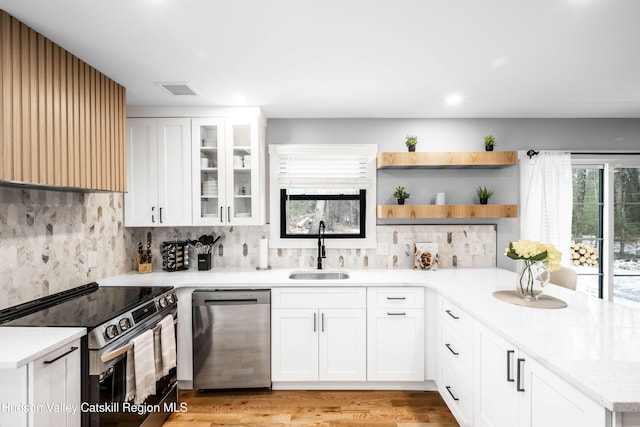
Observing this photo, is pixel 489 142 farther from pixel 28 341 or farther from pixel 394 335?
pixel 28 341

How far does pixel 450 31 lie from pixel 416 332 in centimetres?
215

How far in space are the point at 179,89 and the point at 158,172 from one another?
2.65ft

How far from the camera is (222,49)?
1988 mm

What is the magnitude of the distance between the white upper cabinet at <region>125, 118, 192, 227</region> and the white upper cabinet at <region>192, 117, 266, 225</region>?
9 cm

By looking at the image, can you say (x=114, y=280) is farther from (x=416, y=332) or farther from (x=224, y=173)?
(x=416, y=332)

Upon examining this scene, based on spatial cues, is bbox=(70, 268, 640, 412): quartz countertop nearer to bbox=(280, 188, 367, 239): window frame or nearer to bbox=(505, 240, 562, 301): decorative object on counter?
bbox=(505, 240, 562, 301): decorative object on counter

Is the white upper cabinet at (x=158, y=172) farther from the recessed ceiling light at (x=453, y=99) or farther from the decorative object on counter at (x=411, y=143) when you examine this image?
the recessed ceiling light at (x=453, y=99)

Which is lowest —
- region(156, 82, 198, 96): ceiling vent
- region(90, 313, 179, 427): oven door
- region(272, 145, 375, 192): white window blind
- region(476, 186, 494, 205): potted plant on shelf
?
region(90, 313, 179, 427): oven door

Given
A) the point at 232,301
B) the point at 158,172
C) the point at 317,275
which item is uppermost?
the point at 158,172

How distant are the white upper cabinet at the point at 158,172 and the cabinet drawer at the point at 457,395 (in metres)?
2.43

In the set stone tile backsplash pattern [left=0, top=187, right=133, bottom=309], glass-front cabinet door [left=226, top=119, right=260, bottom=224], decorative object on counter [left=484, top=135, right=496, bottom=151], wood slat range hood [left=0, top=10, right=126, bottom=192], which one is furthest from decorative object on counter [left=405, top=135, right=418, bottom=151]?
stone tile backsplash pattern [left=0, top=187, right=133, bottom=309]

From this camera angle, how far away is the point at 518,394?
5.08 ft

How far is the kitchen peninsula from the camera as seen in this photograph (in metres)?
1.15

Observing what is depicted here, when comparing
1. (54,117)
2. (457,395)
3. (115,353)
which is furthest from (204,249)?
(457,395)
